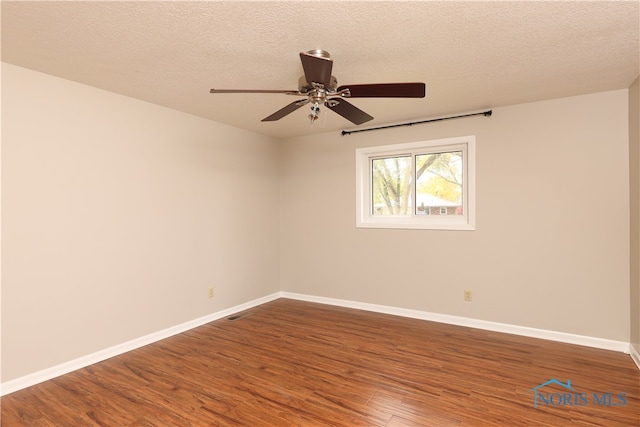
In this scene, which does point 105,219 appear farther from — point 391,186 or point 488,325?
point 488,325

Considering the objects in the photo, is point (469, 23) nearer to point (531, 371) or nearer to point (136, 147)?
point (531, 371)

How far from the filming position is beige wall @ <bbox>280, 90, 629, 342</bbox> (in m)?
2.94

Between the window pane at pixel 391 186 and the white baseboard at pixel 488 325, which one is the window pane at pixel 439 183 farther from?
the white baseboard at pixel 488 325

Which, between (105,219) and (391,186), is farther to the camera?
(391,186)

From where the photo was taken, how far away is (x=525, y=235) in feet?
10.8

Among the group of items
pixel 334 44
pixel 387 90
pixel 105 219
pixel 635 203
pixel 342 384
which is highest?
pixel 334 44

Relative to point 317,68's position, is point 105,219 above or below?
below

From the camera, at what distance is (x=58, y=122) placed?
8.39 feet

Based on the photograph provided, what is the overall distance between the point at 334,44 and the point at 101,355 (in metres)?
3.11

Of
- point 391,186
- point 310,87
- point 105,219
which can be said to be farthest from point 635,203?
point 105,219

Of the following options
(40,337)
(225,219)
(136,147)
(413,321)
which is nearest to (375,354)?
(413,321)

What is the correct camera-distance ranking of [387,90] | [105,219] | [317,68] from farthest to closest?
[105,219] → [387,90] → [317,68]

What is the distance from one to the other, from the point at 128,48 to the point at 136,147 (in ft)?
3.89

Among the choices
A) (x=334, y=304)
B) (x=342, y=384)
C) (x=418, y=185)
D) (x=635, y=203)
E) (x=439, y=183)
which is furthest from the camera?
(x=334, y=304)
